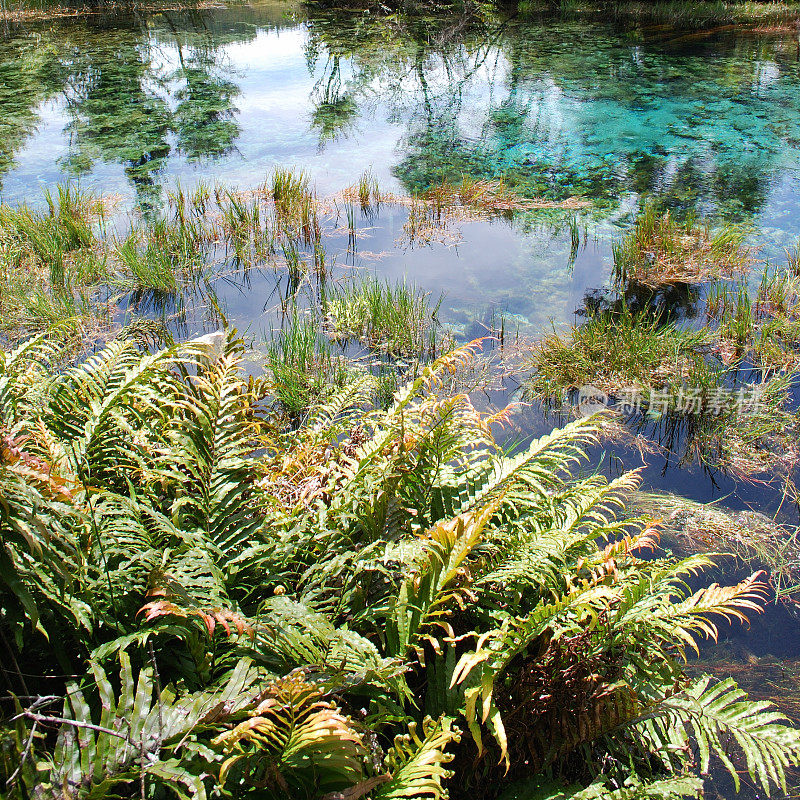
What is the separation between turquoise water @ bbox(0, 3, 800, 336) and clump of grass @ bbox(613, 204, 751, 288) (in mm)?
264

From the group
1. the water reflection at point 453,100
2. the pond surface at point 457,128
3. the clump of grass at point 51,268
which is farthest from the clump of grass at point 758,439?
the clump of grass at point 51,268

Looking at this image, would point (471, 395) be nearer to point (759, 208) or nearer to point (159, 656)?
point (159, 656)

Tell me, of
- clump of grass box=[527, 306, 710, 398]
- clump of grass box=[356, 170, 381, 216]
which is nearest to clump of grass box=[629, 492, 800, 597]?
clump of grass box=[527, 306, 710, 398]

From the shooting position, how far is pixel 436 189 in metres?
6.42

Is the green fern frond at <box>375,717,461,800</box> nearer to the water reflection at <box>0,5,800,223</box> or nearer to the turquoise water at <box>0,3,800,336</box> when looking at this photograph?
the turquoise water at <box>0,3,800,336</box>

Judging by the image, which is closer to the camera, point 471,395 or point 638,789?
point 638,789

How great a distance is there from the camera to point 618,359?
405 centimetres

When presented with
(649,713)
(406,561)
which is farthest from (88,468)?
(649,713)

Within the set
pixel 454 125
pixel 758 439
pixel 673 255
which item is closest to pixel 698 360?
pixel 758 439

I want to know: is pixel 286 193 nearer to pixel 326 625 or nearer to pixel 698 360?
pixel 698 360

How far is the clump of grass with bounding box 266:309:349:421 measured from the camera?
378cm

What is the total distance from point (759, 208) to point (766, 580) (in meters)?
4.45

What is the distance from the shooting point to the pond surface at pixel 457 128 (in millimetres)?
5367

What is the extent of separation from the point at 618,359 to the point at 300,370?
1.99 metres
